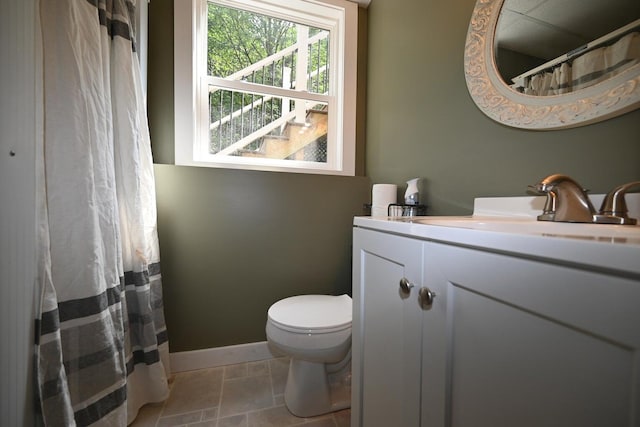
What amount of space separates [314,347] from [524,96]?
3.73 ft

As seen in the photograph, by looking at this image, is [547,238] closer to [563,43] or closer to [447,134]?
[563,43]

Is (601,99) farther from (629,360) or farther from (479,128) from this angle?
(629,360)

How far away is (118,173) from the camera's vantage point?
1.01 metres

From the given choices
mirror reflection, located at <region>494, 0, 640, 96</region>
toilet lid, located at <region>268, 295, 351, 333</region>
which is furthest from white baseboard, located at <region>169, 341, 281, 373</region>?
mirror reflection, located at <region>494, 0, 640, 96</region>

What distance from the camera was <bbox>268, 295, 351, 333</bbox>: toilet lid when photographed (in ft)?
3.38

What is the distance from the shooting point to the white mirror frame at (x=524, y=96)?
Result: 604 mm

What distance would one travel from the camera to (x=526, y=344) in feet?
1.19

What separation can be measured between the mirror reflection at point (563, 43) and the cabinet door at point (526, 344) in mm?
657

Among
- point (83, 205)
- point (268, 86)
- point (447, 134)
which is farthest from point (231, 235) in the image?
point (447, 134)

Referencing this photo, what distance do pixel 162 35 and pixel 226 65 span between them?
0.35 meters

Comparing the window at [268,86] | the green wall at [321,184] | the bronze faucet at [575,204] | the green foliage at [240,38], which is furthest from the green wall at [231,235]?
the bronze faucet at [575,204]

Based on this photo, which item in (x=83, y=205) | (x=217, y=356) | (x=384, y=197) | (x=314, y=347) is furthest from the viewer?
(x=217, y=356)

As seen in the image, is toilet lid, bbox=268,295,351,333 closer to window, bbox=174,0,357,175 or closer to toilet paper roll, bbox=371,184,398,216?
toilet paper roll, bbox=371,184,398,216

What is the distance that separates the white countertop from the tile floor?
3.14 ft
